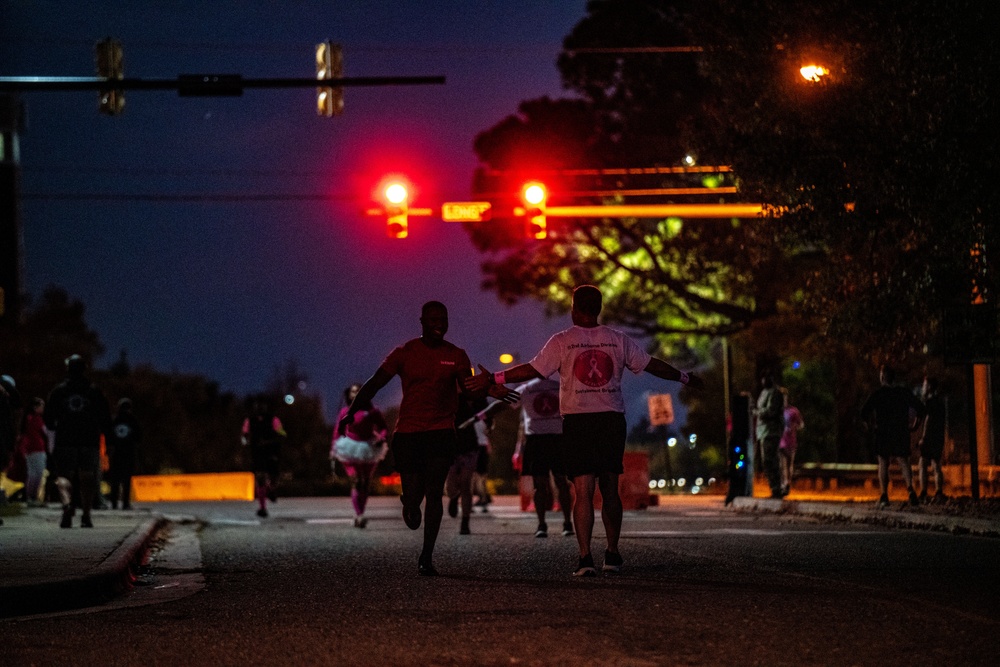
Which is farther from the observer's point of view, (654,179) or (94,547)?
(654,179)

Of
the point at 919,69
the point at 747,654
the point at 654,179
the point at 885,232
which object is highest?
the point at 654,179

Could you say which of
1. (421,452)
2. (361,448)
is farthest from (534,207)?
(421,452)

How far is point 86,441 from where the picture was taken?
55.4ft

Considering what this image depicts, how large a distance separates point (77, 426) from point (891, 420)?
10.6 meters

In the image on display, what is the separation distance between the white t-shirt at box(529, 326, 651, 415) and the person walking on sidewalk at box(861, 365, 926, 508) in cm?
1012

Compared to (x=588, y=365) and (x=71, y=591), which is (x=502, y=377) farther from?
(x=71, y=591)

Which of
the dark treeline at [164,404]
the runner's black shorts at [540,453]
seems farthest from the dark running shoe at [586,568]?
the dark treeline at [164,404]

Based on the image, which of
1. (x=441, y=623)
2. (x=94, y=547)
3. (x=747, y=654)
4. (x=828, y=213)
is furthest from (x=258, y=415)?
(x=747, y=654)

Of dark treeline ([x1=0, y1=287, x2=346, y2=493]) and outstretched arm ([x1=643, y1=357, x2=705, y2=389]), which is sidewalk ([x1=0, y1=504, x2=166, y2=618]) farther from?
dark treeline ([x1=0, y1=287, x2=346, y2=493])

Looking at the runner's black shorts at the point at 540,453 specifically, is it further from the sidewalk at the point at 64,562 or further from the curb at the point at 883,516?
the curb at the point at 883,516

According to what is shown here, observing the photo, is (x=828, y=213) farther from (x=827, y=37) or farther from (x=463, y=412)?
(x=463, y=412)

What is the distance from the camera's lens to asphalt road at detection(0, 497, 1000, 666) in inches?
280

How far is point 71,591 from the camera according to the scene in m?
9.79

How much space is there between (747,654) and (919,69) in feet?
39.2
